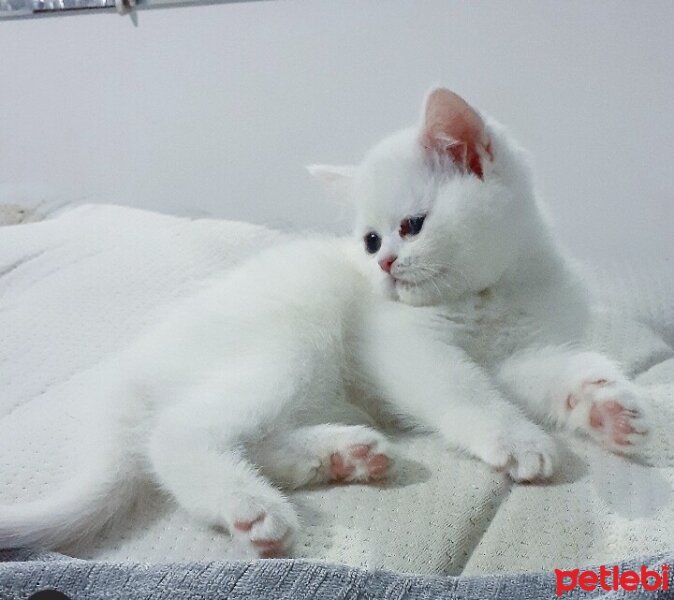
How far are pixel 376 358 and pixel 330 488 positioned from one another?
0.20 metres

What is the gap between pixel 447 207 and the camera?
826 mm

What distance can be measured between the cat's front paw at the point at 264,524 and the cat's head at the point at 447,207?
0.32 meters

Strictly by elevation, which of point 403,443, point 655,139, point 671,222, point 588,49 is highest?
point 588,49

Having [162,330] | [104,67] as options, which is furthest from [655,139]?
[104,67]

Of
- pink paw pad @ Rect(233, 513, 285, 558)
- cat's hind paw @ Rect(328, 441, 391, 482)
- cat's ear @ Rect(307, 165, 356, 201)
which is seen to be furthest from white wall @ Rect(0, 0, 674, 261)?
pink paw pad @ Rect(233, 513, 285, 558)

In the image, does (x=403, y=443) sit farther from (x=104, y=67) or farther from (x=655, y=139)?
(x=104, y=67)

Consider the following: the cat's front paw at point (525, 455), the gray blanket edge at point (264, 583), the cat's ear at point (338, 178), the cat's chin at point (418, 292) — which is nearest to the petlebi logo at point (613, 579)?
the gray blanket edge at point (264, 583)

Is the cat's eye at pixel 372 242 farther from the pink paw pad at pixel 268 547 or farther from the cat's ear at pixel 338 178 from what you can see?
the pink paw pad at pixel 268 547

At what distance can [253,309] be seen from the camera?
0.88 meters

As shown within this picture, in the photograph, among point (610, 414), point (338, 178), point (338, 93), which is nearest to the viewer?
point (610, 414)

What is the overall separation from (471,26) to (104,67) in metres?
0.83

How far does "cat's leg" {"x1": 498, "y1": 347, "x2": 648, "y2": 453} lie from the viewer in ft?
2.34

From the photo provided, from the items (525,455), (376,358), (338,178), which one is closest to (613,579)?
(525,455)

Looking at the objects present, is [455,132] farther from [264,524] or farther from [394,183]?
[264,524]
